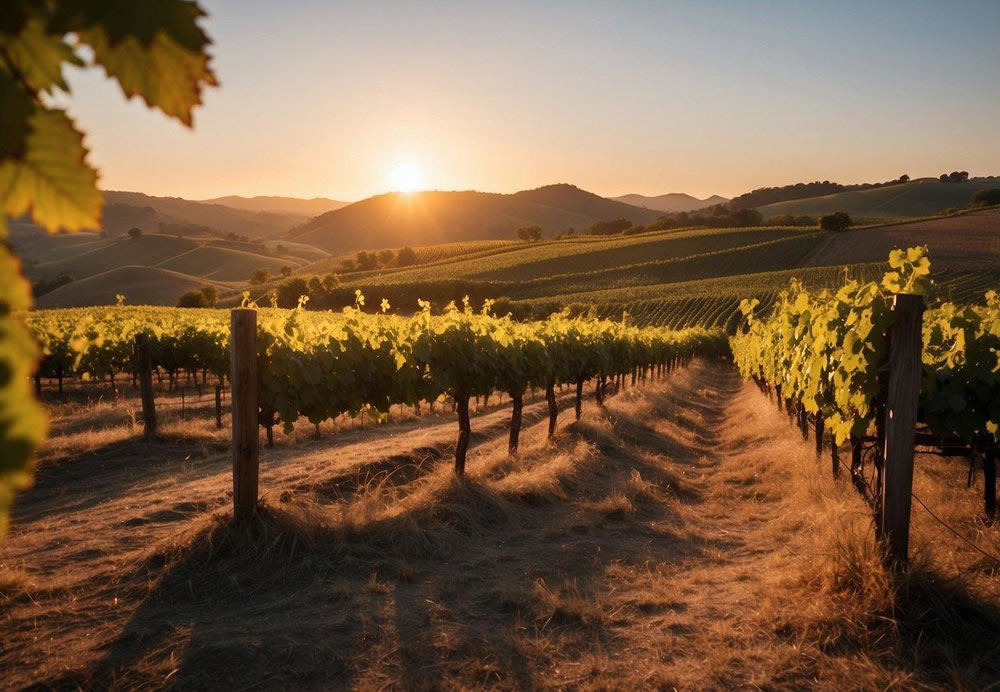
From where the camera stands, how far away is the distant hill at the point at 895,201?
11019 cm

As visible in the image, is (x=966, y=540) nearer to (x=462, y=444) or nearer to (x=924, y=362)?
(x=924, y=362)

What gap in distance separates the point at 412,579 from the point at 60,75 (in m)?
5.34

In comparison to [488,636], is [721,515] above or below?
below

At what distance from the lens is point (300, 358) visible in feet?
22.7

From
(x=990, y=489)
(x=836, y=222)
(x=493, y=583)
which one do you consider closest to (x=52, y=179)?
(x=493, y=583)

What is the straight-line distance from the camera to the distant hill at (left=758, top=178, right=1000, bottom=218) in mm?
110188

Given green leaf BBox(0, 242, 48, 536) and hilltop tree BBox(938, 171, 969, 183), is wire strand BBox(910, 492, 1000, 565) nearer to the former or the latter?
green leaf BBox(0, 242, 48, 536)

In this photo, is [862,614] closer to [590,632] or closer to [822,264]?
[590,632]

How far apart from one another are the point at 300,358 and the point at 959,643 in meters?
5.64

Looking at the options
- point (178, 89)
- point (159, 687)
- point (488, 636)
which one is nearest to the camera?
point (178, 89)

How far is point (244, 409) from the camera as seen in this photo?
6.05 metres

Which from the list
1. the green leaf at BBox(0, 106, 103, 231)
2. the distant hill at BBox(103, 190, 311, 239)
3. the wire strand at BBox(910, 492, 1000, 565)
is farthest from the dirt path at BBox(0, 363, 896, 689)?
the distant hill at BBox(103, 190, 311, 239)

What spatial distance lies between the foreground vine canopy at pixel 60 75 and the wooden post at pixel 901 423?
4888 millimetres

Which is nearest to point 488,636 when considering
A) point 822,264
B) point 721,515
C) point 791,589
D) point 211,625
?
point 211,625
